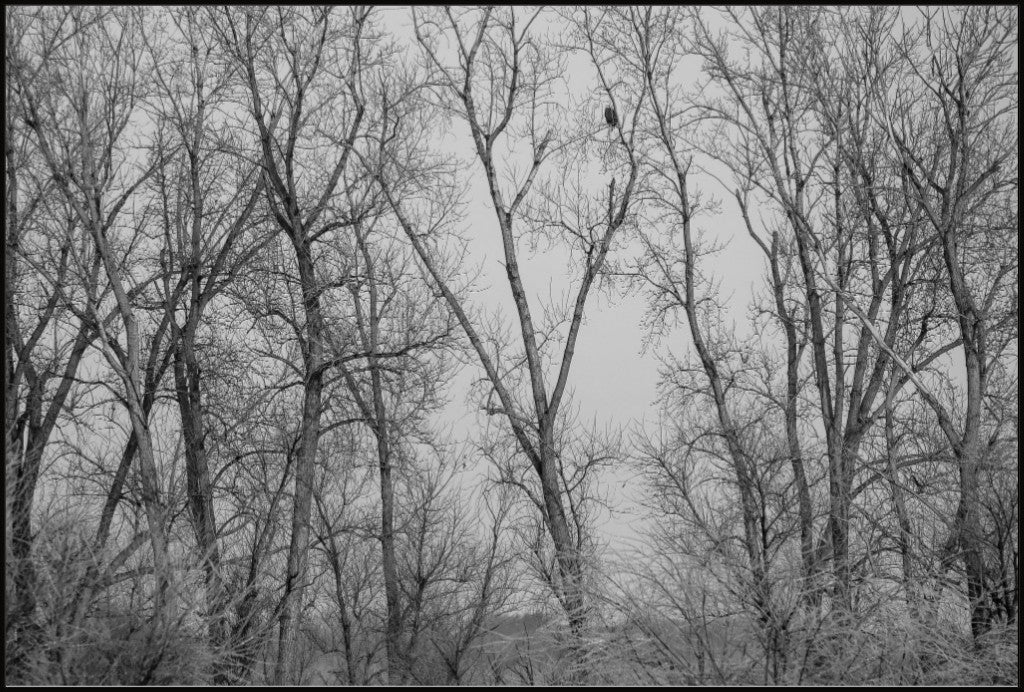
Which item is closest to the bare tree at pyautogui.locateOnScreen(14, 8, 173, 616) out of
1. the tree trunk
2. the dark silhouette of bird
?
the tree trunk

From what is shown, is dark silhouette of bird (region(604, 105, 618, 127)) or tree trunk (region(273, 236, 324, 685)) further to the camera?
dark silhouette of bird (region(604, 105, 618, 127))

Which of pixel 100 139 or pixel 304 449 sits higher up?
pixel 100 139

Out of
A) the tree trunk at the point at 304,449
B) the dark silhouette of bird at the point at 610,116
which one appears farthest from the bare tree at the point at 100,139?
the dark silhouette of bird at the point at 610,116

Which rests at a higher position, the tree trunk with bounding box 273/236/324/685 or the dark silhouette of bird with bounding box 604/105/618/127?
the dark silhouette of bird with bounding box 604/105/618/127

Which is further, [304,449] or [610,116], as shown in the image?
[610,116]

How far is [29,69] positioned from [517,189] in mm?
7455

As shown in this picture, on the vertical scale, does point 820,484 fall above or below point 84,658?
above

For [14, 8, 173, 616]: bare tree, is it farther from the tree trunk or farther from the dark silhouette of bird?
the dark silhouette of bird

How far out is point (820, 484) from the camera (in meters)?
15.8

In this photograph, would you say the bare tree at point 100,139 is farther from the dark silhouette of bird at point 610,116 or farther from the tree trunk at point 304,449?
the dark silhouette of bird at point 610,116

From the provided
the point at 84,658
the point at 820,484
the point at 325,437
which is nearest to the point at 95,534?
the point at 84,658

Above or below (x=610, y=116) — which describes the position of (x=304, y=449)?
below

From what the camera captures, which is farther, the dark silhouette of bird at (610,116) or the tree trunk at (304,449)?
the dark silhouette of bird at (610,116)

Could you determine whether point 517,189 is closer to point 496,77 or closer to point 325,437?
point 496,77
